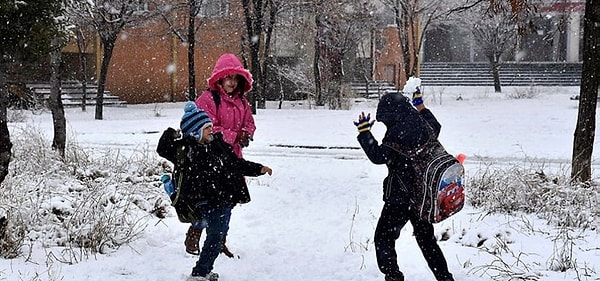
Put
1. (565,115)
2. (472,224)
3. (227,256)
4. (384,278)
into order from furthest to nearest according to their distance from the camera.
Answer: (565,115) < (472,224) < (227,256) < (384,278)

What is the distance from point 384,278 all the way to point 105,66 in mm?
19113

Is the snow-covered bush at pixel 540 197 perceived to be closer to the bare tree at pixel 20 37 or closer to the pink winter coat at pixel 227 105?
the pink winter coat at pixel 227 105

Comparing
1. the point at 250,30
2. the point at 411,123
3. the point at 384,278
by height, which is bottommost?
the point at 384,278

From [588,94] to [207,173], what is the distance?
5.04 metres

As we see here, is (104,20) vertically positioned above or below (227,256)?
above

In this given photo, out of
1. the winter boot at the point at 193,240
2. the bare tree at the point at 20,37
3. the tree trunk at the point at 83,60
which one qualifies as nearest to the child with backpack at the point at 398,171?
the winter boot at the point at 193,240

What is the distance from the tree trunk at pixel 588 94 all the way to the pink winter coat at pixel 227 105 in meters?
4.16

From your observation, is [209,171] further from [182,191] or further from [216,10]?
[216,10]

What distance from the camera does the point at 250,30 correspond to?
2270 cm

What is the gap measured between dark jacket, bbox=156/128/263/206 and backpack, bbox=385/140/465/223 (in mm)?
1108

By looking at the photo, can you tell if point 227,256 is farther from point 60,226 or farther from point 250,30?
point 250,30

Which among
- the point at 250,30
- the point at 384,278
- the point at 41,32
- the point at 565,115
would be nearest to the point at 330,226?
the point at 384,278

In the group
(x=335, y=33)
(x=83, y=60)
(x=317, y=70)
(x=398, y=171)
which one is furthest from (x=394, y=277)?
(x=83, y=60)

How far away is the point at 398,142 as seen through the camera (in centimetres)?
459
